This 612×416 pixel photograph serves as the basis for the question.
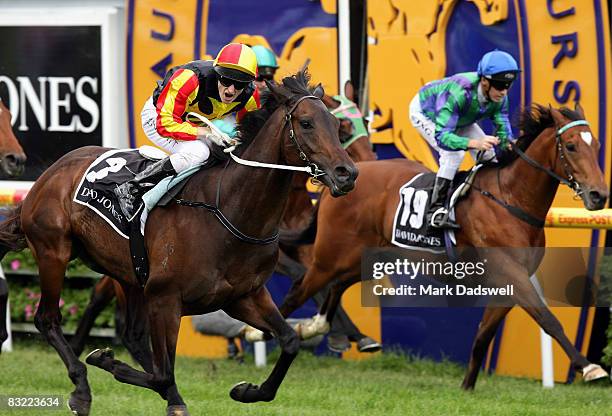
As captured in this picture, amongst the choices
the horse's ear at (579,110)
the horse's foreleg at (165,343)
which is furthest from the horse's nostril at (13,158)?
the horse's ear at (579,110)

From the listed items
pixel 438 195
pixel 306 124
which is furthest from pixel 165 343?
pixel 438 195

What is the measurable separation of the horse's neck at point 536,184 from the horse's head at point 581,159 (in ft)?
0.38

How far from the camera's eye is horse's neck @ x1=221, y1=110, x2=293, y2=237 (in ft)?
18.9

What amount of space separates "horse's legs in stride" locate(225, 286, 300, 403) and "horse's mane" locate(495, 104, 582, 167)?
236 centimetres

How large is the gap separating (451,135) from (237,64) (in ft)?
7.17

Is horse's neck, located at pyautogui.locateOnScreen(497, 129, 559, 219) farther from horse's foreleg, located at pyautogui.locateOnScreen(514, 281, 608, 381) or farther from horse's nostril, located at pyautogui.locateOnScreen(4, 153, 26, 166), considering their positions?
horse's nostril, located at pyautogui.locateOnScreen(4, 153, 26, 166)

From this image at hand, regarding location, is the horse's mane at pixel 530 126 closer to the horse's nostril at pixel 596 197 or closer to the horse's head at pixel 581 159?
the horse's head at pixel 581 159

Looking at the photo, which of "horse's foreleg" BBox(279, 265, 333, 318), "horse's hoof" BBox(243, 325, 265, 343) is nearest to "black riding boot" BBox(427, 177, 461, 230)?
"horse's foreleg" BBox(279, 265, 333, 318)

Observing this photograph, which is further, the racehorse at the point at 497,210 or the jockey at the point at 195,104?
the racehorse at the point at 497,210

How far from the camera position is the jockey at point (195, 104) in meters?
5.91

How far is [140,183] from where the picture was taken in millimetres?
6172

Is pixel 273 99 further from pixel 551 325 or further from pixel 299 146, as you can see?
pixel 551 325

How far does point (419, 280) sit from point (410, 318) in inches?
16.2

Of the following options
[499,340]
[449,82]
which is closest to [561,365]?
[499,340]
